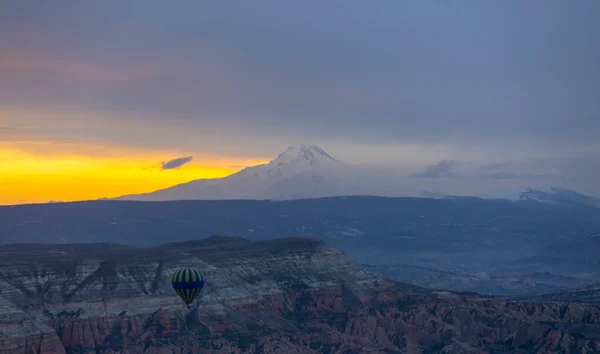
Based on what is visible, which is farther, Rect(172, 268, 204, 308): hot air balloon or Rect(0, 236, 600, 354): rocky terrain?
Rect(172, 268, 204, 308): hot air balloon

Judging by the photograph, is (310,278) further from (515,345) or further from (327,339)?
(515,345)

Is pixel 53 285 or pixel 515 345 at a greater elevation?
pixel 53 285

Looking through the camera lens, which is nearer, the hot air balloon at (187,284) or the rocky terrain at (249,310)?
the rocky terrain at (249,310)

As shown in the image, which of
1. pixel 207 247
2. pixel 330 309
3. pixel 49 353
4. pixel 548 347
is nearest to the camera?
pixel 49 353

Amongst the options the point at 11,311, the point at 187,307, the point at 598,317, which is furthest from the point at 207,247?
the point at 598,317
